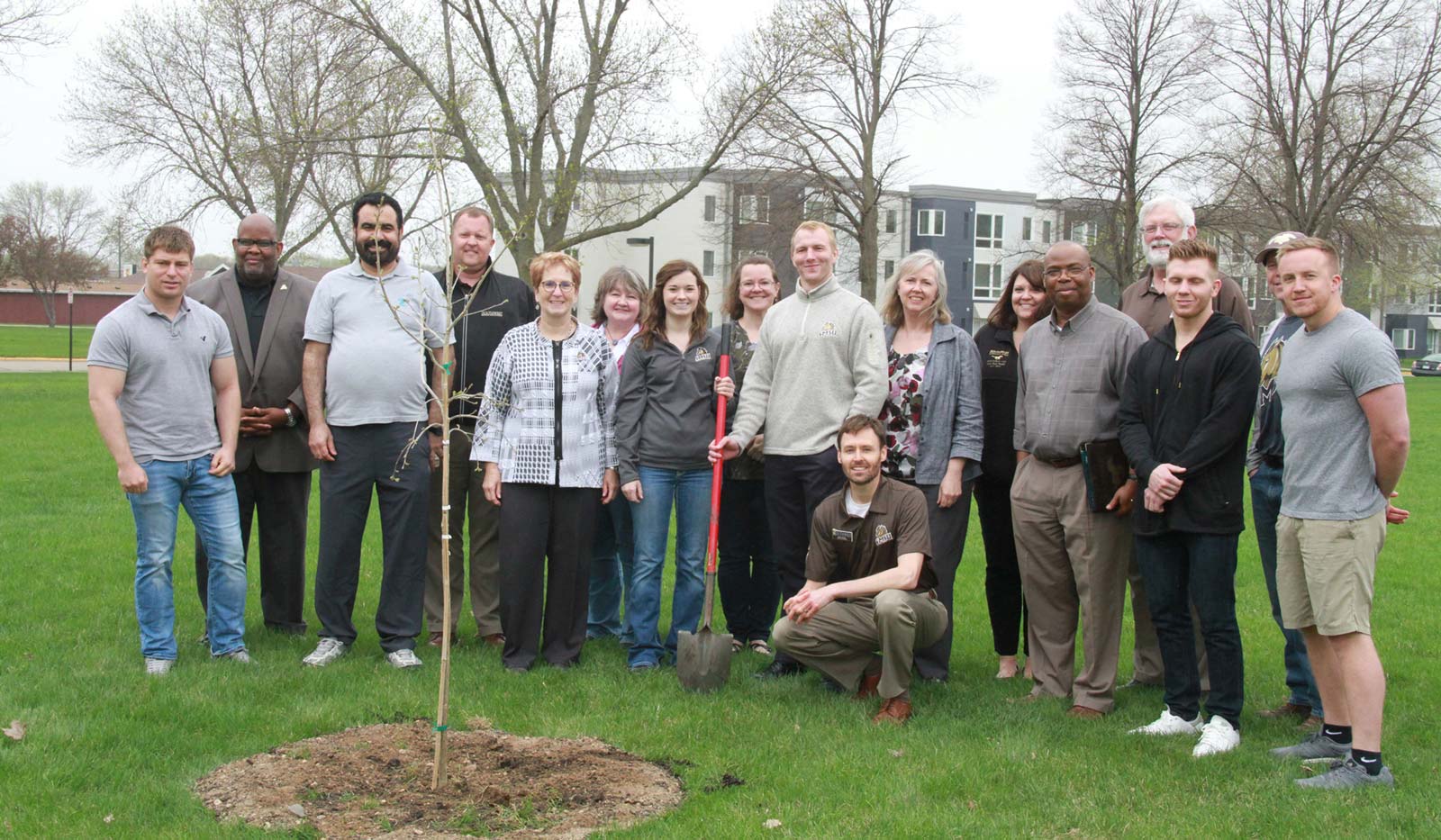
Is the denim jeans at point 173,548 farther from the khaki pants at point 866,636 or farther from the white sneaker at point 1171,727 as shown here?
the white sneaker at point 1171,727

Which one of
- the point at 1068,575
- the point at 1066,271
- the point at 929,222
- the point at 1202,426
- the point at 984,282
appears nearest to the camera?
the point at 1202,426

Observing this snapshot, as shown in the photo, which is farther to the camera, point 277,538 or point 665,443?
point 277,538

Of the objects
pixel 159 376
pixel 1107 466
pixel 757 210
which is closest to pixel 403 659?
pixel 159 376

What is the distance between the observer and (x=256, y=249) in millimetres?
6441

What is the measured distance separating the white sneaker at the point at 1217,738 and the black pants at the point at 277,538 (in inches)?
184

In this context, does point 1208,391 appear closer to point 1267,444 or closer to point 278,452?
point 1267,444

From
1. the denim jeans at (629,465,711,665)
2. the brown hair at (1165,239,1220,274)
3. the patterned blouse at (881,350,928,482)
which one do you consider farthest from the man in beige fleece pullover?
the brown hair at (1165,239,1220,274)

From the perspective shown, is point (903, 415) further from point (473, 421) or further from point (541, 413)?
point (473, 421)

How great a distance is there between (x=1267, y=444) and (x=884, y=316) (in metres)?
2.00

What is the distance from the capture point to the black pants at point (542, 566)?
6.18 metres

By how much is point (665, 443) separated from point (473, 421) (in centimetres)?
118

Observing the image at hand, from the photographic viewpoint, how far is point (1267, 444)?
5.37 m

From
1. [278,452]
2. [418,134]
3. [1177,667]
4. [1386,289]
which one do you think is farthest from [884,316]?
[1386,289]

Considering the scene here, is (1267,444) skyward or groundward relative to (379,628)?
skyward
